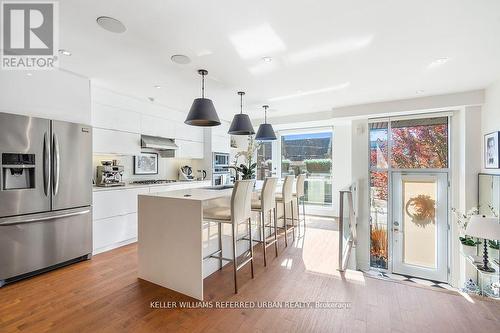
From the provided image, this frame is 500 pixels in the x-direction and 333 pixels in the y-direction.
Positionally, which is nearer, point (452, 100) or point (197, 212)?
point (197, 212)

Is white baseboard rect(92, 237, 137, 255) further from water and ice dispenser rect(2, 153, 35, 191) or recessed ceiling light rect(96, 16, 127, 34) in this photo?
recessed ceiling light rect(96, 16, 127, 34)

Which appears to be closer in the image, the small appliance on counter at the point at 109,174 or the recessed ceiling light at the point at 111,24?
the recessed ceiling light at the point at 111,24

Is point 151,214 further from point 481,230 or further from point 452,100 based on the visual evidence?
point 452,100

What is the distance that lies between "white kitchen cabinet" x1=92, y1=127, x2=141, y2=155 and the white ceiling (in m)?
0.71

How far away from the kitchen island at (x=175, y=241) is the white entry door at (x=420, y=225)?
152 inches

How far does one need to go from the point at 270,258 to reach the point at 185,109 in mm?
3450

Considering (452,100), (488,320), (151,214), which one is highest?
(452,100)

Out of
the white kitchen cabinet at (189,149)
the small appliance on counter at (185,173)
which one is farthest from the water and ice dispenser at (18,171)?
the small appliance on counter at (185,173)

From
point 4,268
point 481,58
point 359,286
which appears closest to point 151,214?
point 4,268

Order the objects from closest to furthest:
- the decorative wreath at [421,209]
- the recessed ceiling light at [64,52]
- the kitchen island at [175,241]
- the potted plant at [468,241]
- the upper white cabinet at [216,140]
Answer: the kitchen island at [175,241] → the recessed ceiling light at [64,52] → the potted plant at [468,241] → the decorative wreath at [421,209] → the upper white cabinet at [216,140]

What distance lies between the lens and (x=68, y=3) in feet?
5.66

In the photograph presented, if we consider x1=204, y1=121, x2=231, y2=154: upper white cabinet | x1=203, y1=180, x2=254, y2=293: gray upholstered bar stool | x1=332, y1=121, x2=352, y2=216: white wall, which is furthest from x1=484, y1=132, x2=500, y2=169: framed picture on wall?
x1=204, y1=121, x2=231, y2=154: upper white cabinet

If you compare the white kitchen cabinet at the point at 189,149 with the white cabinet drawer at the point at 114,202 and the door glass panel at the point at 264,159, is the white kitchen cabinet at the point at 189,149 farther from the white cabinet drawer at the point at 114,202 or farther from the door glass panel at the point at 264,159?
the door glass panel at the point at 264,159

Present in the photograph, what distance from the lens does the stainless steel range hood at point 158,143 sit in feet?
13.8
